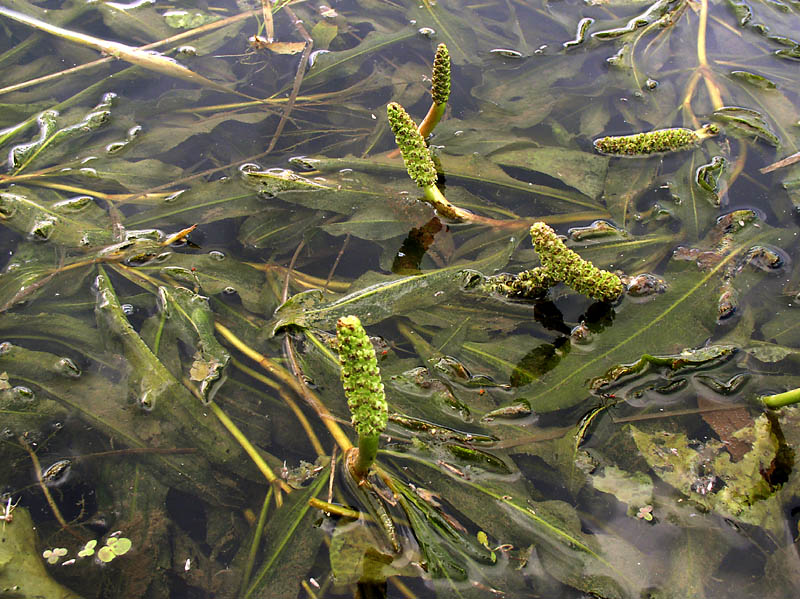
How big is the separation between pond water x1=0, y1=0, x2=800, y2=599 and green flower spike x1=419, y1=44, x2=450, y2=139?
0.68 ft

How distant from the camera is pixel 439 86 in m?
2.32

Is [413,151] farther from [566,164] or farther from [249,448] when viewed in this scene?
[249,448]

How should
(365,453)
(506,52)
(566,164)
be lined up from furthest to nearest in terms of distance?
(506,52)
(566,164)
(365,453)

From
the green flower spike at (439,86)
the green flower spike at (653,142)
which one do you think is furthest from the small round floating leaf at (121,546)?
the green flower spike at (653,142)

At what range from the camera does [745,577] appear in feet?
5.16

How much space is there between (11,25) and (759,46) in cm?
427

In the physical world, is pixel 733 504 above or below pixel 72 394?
below

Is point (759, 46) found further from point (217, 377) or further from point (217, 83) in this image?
point (217, 377)

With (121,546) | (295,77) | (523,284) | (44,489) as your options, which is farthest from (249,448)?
(295,77)

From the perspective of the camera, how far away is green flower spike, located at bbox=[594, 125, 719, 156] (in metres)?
2.63

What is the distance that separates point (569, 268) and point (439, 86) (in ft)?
3.10

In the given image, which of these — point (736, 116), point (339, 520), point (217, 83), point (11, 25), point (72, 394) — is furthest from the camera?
point (11, 25)

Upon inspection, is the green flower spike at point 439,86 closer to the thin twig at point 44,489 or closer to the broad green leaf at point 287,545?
the broad green leaf at point 287,545

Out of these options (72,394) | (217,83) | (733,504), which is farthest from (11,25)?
(733,504)
